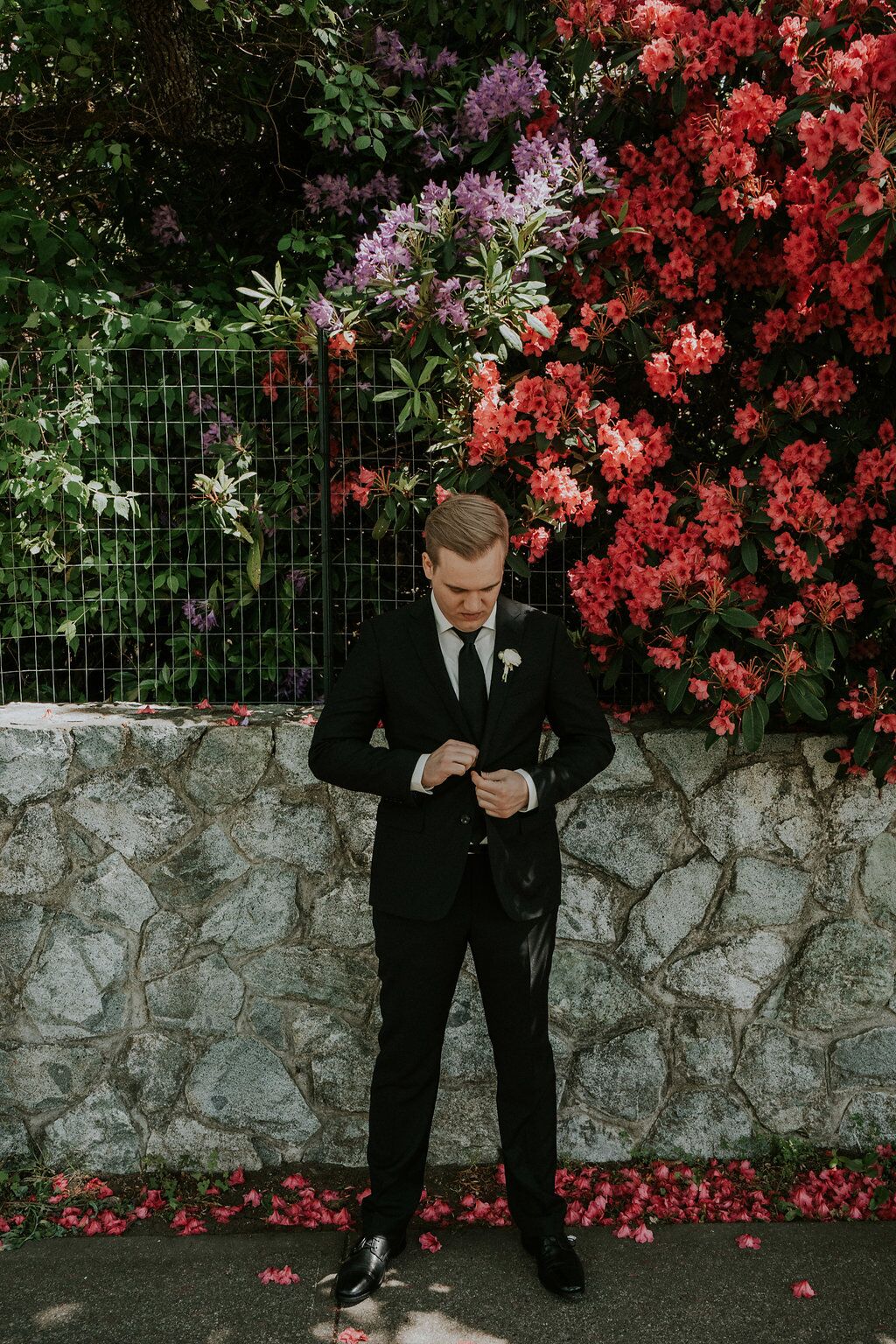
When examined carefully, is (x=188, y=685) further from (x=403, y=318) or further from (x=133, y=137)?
(x=133, y=137)

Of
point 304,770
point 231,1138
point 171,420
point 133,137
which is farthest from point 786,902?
point 133,137

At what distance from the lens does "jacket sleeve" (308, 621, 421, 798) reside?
106 inches

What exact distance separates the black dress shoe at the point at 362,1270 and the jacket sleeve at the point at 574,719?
4.22ft

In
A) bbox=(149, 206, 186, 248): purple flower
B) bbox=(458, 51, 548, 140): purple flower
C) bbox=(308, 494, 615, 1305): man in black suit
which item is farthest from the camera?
bbox=(149, 206, 186, 248): purple flower

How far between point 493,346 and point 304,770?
1.38 m

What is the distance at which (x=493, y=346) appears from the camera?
3287mm

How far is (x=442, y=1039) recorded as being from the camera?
2953mm

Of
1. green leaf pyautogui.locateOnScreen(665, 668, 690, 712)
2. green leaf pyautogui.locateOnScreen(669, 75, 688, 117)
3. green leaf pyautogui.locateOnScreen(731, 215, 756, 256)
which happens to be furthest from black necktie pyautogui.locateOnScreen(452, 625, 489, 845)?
green leaf pyautogui.locateOnScreen(669, 75, 688, 117)

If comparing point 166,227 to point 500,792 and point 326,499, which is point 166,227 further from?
point 500,792

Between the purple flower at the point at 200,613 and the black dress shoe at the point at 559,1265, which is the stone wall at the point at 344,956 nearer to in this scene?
the purple flower at the point at 200,613

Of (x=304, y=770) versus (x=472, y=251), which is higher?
(x=472, y=251)

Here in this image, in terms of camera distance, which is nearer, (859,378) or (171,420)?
(859,378)

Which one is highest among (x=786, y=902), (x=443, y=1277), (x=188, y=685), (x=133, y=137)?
(x=133, y=137)

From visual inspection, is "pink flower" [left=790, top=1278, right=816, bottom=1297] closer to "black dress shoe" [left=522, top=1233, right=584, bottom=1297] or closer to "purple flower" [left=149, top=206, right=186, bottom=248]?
"black dress shoe" [left=522, top=1233, right=584, bottom=1297]
